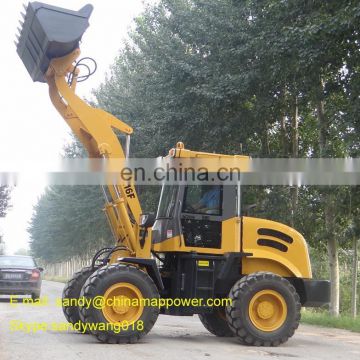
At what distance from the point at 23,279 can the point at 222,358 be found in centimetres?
1301

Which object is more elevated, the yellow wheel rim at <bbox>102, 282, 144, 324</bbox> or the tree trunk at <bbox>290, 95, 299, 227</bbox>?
the tree trunk at <bbox>290, 95, 299, 227</bbox>

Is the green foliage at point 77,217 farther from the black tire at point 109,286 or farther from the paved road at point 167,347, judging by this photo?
the black tire at point 109,286

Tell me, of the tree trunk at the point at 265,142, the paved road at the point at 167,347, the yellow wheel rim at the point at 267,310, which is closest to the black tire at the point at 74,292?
the paved road at the point at 167,347

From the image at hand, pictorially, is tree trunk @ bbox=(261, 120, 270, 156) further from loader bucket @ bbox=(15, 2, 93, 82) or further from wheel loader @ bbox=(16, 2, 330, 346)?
loader bucket @ bbox=(15, 2, 93, 82)

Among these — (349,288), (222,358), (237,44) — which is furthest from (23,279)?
(349,288)

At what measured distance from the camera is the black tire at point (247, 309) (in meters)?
10.3

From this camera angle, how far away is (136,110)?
83.6 feet

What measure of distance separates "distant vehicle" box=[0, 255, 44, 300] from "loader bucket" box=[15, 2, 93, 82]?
36.6 ft

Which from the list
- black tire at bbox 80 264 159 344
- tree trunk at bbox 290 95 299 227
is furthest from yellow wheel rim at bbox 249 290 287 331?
tree trunk at bbox 290 95 299 227

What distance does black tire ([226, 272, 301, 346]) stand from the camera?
10.3 metres

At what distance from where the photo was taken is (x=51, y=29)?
10.2 m

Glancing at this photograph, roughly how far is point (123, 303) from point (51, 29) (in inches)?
180

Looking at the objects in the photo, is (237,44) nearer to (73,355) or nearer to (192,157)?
(192,157)

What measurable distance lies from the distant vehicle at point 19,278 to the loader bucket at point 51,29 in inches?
439
